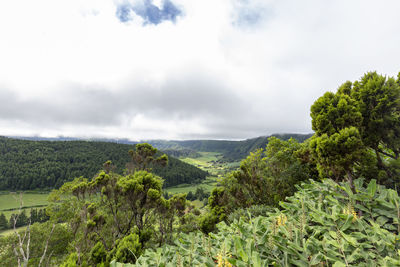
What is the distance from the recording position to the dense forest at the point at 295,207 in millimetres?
2074

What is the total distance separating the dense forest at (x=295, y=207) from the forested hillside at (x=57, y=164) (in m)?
71.6

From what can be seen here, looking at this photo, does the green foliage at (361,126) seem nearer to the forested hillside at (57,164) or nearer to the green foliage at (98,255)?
the green foliage at (98,255)

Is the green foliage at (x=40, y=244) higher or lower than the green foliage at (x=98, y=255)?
lower

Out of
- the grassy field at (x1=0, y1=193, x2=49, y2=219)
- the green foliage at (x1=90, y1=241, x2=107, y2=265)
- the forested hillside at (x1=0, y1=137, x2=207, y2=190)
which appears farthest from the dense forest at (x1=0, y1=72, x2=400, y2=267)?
the grassy field at (x1=0, y1=193, x2=49, y2=219)

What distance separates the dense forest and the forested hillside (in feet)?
235

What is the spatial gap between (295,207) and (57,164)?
13441 centimetres

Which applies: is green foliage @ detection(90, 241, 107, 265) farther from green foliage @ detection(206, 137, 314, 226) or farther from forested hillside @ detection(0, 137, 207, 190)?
forested hillside @ detection(0, 137, 207, 190)

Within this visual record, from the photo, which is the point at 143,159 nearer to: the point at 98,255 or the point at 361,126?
the point at 98,255

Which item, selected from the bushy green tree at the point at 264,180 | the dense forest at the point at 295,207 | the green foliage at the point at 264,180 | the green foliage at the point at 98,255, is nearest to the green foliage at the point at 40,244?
the dense forest at the point at 295,207

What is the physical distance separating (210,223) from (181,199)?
2951 millimetres

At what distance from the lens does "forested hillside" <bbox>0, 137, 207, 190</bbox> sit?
283ft

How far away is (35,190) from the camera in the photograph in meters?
83.6

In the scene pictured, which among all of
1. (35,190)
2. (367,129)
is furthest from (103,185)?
(35,190)

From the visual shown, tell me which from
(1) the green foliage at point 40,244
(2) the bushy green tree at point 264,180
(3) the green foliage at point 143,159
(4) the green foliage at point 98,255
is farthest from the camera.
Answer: (1) the green foliage at point 40,244
